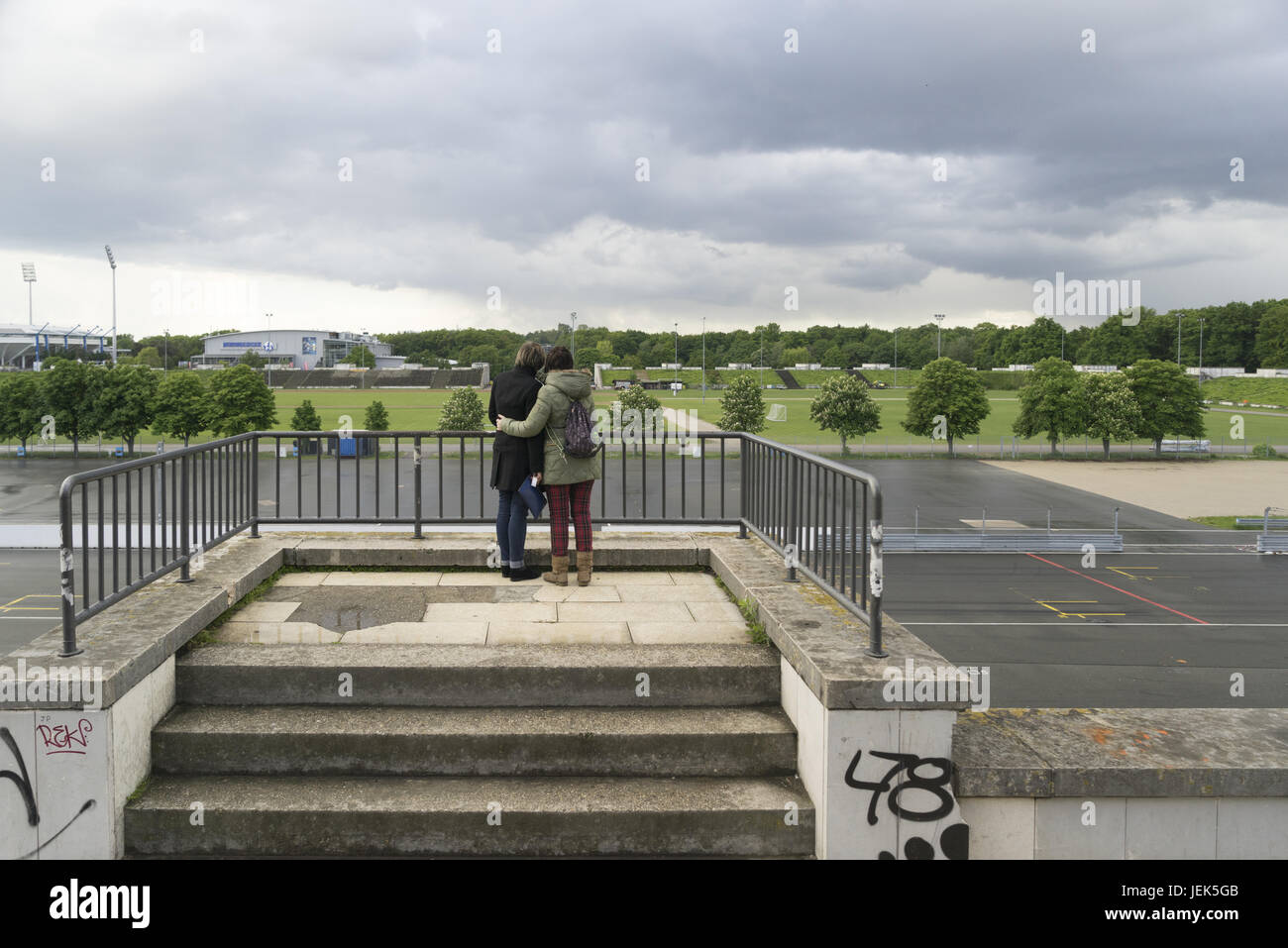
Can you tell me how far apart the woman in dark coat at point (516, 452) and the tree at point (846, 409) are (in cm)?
7827

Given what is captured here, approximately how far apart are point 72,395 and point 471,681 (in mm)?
89936

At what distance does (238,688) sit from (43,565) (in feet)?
119

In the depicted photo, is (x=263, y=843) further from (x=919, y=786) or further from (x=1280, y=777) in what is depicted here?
(x=1280, y=777)

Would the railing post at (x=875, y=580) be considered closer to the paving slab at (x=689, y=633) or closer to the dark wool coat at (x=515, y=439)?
the paving slab at (x=689, y=633)

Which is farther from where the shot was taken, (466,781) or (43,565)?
(43,565)

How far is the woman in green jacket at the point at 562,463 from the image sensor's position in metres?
6.68

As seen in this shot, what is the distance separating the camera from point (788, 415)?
13262cm

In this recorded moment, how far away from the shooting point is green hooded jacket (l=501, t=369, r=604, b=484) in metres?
6.66

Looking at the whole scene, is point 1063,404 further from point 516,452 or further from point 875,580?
point 875,580

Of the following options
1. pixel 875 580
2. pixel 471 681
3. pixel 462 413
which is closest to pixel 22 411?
pixel 462 413

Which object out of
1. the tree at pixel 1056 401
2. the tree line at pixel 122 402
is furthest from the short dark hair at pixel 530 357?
the tree at pixel 1056 401

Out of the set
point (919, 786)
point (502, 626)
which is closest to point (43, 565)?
point (502, 626)

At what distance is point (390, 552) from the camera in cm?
741

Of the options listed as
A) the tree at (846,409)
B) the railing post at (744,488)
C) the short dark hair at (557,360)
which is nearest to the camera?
the short dark hair at (557,360)
